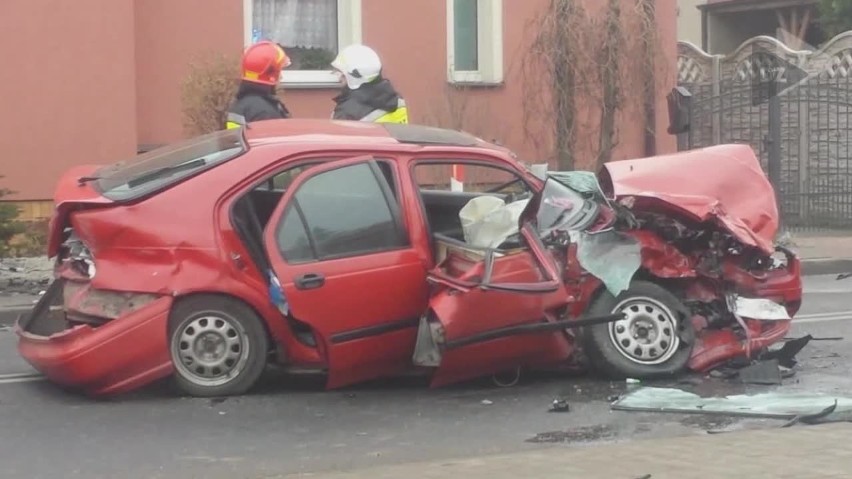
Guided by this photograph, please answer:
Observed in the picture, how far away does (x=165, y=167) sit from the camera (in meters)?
8.14

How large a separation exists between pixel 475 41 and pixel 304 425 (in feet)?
35.1

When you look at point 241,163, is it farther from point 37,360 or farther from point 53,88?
point 53,88

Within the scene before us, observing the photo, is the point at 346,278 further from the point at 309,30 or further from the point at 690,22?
the point at 690,22

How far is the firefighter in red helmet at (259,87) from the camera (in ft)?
33.9

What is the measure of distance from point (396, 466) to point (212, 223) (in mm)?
2073

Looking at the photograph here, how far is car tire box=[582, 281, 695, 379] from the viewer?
823cm

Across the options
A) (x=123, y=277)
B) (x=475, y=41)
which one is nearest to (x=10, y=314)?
(x=123, y=277)

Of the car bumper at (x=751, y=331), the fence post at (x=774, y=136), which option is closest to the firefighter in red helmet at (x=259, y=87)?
the car bumper at (x=751, y=331)

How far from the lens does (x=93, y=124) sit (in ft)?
48.7

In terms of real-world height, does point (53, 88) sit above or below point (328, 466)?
above

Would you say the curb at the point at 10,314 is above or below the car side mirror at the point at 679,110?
below

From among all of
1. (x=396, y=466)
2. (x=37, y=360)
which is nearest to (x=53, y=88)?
(x=37, y=360)

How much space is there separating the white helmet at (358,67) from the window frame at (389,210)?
2.81 m

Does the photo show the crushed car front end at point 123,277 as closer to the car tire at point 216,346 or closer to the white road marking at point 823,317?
the car tire at point 216,346
